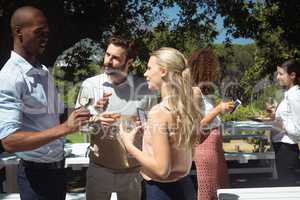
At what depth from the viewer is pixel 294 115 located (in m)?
3.99

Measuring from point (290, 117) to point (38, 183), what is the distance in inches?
107

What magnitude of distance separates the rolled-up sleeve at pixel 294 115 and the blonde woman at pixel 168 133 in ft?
6.09

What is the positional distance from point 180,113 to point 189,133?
120 millimetres

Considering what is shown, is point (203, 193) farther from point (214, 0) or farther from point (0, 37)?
point (214, 0)

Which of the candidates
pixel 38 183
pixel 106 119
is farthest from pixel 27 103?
pixel 106 119

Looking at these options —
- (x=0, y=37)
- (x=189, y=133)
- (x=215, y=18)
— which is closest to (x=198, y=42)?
(x=215, y=18)

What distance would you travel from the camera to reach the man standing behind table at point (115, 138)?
→ 302 cm

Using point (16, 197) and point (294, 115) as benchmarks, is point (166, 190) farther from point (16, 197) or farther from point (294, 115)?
point (294, 115)

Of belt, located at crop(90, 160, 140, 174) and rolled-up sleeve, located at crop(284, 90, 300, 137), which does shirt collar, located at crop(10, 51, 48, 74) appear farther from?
rolled-up sleeve, located at crop(284, 90, 300, 137)

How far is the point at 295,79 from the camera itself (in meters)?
4.15

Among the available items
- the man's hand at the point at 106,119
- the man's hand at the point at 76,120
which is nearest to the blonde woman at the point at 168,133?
the man's hand at the point at 106,119

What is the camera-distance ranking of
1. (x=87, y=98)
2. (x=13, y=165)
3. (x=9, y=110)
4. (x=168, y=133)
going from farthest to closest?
(x=13, y=165) < (x=87, y=98) < (x=168, y=133) < (x=9, y=110)

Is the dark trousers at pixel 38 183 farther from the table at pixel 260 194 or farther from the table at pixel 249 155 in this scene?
the table at pixel 249 155

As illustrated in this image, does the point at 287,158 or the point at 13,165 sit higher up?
the point at 287,158
